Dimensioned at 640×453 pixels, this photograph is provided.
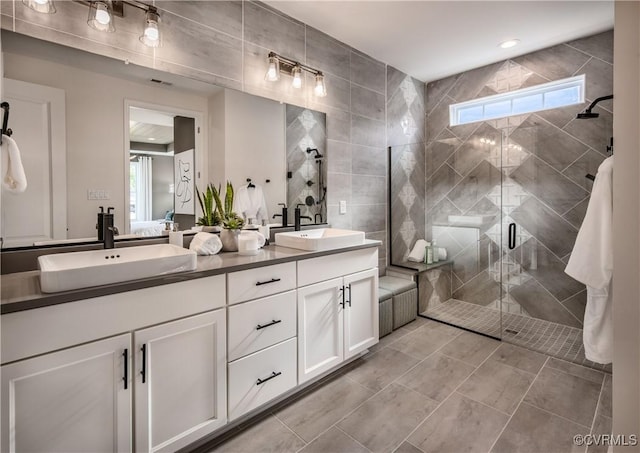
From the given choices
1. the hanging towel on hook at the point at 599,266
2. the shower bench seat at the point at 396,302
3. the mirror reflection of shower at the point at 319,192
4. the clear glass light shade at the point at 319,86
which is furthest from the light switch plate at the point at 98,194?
the hanging towel on hook at the point at 599,266

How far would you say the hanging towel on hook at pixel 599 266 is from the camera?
6.25ft

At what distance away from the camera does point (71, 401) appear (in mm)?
1157

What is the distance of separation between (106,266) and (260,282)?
71 cm

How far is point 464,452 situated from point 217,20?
2.88 metres

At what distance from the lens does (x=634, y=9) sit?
1.17m

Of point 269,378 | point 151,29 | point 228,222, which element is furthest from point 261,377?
point 151,29

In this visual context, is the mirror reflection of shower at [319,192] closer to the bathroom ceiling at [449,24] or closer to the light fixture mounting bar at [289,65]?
the light fixture mounting bar at [289,65]

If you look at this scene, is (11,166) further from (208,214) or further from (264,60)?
(264,60)

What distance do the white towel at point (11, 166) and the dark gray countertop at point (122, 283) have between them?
39cm

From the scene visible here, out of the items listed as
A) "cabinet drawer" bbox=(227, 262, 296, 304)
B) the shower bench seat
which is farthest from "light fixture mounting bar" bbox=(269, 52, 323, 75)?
the shower bench seat

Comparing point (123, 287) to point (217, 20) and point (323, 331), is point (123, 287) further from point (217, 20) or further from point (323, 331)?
point (217, 20)

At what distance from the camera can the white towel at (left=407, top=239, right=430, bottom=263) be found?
11.4ft

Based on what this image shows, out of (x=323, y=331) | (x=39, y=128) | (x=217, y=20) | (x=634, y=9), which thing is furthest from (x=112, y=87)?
(x=634, y=9)

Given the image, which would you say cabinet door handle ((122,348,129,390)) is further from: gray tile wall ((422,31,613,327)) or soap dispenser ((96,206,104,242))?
gray tile wall ((422,31,613,327))
